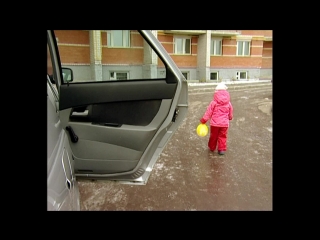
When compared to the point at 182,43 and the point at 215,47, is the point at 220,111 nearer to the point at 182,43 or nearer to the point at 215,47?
the point at 182,43

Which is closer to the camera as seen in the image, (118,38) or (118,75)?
(118,38)

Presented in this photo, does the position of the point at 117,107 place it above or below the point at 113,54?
below

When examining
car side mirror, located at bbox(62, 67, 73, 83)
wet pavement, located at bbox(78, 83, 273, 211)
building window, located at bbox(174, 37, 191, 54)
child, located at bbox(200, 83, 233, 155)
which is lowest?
wet pavement, located at bbox(78, 83, 273, 211)

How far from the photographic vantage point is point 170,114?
2.16m

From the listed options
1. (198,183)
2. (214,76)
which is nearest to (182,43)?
(214,76)

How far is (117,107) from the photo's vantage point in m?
2.15

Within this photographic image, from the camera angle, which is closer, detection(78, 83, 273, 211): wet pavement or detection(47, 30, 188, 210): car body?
detection(47, 30, 188, 210): car body

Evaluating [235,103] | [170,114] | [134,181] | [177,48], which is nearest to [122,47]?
[170,114]

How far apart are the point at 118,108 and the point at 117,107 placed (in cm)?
1

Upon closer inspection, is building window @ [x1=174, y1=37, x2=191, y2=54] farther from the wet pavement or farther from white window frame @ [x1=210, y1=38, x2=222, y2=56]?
the wet pavement

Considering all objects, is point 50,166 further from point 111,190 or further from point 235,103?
point 235,103

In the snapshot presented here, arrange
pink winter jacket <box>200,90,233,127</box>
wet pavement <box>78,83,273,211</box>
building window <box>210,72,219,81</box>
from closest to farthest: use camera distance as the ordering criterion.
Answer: wet pavement <box>78,83,273,211</box> < pink winter jacket <box>200,90,233,127</box> < building window <box>210,72,219,81</box>

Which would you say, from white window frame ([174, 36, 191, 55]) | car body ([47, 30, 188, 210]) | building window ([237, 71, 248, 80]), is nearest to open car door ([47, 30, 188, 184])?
car body ([47, 30, 188, 210])

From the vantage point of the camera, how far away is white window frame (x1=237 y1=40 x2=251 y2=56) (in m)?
18.7
